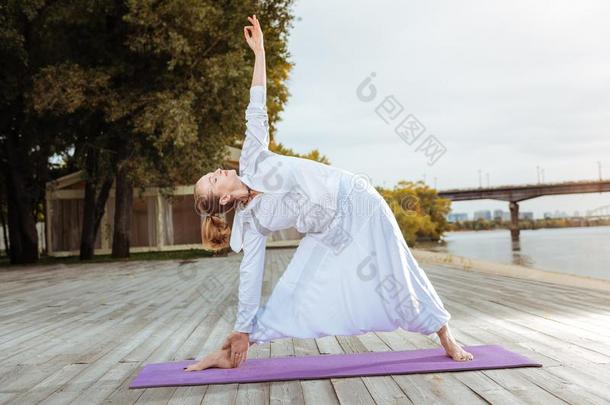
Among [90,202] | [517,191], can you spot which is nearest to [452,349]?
[90,202]

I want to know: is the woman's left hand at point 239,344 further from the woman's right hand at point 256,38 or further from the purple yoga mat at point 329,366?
the woman's right hand at point 256,38

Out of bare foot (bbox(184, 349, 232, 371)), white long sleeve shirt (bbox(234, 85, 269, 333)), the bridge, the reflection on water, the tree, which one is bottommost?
the reflection on water

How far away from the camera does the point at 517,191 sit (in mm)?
45000

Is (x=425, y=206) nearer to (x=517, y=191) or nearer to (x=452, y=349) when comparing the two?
(x=517, y=191)

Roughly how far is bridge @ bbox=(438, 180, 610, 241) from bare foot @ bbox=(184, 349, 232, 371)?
42.9 m

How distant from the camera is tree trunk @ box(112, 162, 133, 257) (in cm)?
1577

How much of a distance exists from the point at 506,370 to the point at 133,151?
13157mm

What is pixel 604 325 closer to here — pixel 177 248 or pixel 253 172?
pixel 253 172

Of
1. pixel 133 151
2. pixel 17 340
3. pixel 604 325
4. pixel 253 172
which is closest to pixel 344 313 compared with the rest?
pixel 253 172

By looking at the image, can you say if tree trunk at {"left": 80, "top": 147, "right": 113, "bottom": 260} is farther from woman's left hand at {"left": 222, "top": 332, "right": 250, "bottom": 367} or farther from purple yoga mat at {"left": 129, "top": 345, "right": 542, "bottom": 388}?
woman's left hand at {"left": 222, "top": 332, "right": 250, "bottom": 367}

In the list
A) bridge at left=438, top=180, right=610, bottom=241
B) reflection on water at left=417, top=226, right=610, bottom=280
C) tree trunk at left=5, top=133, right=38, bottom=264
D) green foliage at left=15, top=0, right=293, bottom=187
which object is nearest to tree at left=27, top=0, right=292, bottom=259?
green foliage at left=15, top=0, right=293, bottom=187

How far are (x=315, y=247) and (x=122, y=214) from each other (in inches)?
550

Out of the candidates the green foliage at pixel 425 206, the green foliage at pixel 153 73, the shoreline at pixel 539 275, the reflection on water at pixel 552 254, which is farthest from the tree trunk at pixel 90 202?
the green foliage at pixel 425 206

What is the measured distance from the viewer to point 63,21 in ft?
46.2
